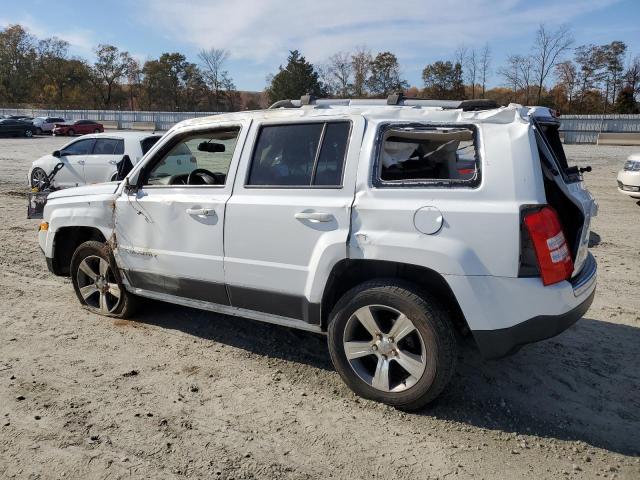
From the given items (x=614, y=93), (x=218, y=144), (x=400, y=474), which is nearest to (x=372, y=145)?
(x=218, y=144)

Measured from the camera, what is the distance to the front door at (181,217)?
13.2 feet

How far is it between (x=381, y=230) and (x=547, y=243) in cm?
96

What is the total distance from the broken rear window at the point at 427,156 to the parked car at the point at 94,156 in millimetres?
8287

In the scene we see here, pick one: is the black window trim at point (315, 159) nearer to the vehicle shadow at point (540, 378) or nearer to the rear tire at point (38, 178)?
the vehicle shadow at point (540, 378)

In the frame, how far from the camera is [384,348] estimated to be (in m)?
3.38

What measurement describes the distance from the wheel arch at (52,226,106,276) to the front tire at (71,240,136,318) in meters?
0.26

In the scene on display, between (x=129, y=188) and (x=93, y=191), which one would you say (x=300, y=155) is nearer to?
(x=129, y=188)

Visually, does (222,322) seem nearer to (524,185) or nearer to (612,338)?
(524,185)

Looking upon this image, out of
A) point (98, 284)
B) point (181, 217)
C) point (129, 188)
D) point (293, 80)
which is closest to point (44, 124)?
point (293, 80)

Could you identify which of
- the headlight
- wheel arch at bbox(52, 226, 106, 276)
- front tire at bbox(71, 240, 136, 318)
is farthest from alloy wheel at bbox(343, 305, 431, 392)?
the headlight

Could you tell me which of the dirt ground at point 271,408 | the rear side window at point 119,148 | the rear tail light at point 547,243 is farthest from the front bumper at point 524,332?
the rear side window at point 119,148

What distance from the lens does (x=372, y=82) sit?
239 ft

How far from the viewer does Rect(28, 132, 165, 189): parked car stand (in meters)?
11.0

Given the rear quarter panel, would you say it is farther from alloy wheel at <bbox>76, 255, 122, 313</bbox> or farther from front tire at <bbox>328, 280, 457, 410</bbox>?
alloy wheel at <bbox>76, 255, 122, 313</bbox>
